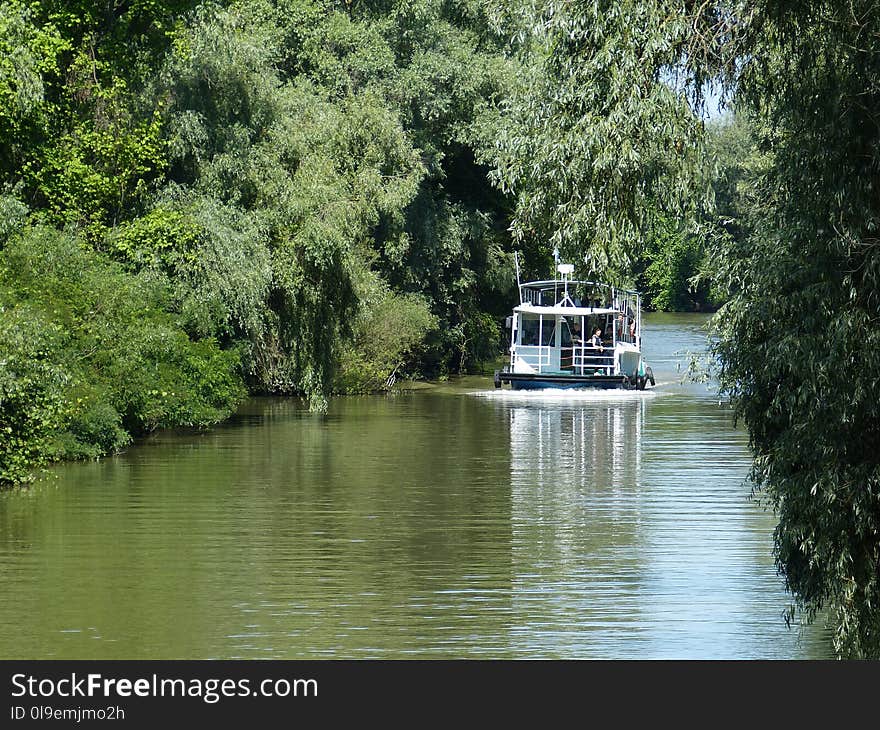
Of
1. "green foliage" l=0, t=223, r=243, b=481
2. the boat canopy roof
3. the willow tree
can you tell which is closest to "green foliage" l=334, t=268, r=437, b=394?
the boat canopy roof

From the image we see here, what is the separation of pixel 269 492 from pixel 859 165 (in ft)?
43.9

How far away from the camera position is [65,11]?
26594 mm

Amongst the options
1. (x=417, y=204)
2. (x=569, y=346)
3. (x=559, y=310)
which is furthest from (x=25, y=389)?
(x=569, y=346)

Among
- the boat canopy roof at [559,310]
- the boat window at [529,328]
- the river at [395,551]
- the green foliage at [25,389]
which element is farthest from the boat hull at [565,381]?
the green foliage at [25,389]

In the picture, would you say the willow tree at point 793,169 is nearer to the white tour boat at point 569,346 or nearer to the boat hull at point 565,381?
the boat hull at point 565,381

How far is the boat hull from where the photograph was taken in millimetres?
41281

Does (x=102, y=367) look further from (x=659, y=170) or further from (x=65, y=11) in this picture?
(x=659, y=170)

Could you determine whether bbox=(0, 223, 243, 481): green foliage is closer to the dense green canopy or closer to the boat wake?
the dense green canopy

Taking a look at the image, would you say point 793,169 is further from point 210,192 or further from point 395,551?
point 210,192

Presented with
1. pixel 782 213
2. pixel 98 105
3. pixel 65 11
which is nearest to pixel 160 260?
pixel 98 105

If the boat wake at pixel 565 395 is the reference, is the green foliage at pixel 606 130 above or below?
above

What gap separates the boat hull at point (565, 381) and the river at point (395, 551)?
35.5ft

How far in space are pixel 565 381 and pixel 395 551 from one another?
80.3 ft

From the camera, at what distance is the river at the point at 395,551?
13.3 m
